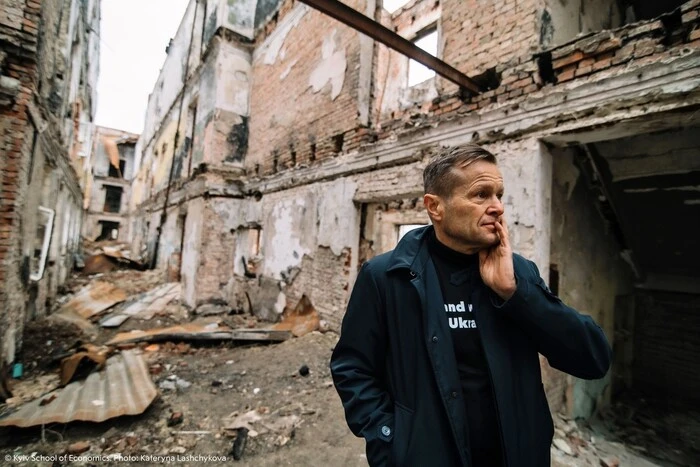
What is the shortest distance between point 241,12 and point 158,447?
9.47 metres

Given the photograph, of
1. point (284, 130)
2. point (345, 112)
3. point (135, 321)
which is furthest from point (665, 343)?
point (135, 321)

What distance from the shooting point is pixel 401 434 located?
1.16m

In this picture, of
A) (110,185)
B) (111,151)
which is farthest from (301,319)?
(111,151)

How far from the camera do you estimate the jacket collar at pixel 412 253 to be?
4.28ft

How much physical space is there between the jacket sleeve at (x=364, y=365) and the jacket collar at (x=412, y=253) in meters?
0.13

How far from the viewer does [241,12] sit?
8180 millimetres

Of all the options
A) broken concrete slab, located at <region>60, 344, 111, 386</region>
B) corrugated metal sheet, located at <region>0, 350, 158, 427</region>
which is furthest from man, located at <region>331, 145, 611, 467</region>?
broken concrete slab, located at <region>60, 344, 111, 386</region>

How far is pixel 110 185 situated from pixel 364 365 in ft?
99.1

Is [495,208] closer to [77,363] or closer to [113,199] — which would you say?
[77,363]

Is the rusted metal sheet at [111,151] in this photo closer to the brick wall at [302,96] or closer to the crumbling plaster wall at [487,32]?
the brick wall at [302,96]

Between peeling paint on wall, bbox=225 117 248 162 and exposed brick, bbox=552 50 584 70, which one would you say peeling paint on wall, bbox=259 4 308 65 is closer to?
peeling paint on wall, bbox=225 117 248 162

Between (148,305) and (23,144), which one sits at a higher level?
(23,144)

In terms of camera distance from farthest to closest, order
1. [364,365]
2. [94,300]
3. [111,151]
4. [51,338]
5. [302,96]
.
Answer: [111,151] < [94,300] < [302,96] < [51,338] < [364,365]

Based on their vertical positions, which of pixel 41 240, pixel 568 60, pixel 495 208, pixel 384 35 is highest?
pixel 384 35
